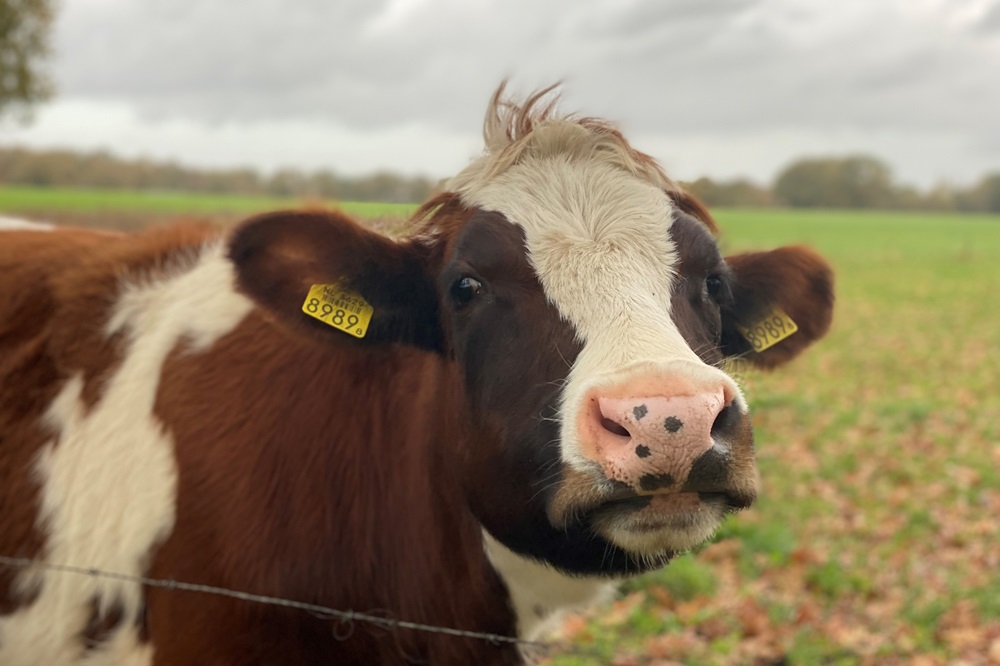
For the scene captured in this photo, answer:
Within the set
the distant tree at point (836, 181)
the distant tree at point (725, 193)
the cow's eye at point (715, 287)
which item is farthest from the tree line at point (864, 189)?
the cow's eye at point (715, 287)

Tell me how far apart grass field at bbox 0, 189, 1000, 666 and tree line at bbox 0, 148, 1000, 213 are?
4.00 feet

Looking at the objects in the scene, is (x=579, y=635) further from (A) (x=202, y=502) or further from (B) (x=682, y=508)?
(B) (x=682, y=508)

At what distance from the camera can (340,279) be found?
8.93 feet

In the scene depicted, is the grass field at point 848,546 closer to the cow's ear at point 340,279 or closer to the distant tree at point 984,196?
the cow's ear at point 340,279

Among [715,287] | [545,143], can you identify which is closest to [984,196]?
[715,287]

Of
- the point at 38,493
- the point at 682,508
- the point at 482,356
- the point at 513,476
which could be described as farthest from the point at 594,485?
the point at 38,493

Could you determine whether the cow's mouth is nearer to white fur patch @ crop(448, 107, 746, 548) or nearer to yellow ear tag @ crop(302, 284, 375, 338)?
white fur patch @ crop(448, 107, 746, 548)

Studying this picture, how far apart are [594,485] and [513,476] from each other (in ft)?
1.24

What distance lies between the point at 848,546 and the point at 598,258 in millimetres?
5167

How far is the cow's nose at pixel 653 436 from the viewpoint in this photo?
188cm

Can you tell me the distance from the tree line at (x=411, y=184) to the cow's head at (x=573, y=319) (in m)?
0.50

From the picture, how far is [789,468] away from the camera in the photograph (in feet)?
27.8

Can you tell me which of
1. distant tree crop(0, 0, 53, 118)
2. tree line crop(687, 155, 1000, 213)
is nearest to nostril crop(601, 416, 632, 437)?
distant tree crop(0, 0, 53, 118)

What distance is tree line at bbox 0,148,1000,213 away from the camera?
12.2ft
